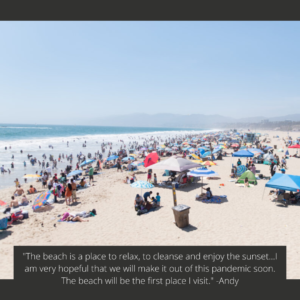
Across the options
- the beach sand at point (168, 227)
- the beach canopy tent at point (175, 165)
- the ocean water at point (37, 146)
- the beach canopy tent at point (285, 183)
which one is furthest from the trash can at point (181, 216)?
the ocean water at point (37, 146)

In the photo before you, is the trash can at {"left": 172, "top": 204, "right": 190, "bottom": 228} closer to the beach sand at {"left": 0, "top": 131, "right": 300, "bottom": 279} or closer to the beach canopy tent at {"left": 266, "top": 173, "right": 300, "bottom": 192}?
the beach sand at {"left": 0, "top": 131, "right": 300, "bottom": 279}

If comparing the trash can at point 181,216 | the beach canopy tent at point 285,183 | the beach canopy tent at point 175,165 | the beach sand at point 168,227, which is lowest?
the beach sand at point 168,227

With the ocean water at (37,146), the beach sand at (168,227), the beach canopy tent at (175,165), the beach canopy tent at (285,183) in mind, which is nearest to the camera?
the beach sand at (168,227)

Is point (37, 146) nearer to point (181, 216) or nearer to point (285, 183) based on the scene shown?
point (181, 216)

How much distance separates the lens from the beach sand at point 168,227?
A: 660cm

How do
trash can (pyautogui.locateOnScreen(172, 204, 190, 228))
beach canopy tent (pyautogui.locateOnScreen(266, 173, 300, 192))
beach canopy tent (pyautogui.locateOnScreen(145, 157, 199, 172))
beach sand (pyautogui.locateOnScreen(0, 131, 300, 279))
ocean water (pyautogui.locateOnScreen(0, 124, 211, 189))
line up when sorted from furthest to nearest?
1. ocean water (pyautogui.locateOnScreen(0, 124, 211, 189))
2. beach canopy tent (pyautogui.locateOnScreen(145, 157, 199, 172))
3. beach canopy tent (pyautogui.locateOnScreen(266, 173, 300, 192))
4. trash can (pyautogui.locateOnScreen(172, 204, 190, 228))
5. beach sand (pyautogui.locateOnScreen(0, 131, 300, 279))

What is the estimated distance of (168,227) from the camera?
7699mm

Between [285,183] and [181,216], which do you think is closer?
[181,216]

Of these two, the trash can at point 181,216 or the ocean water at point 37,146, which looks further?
the ocean water at point 37,146

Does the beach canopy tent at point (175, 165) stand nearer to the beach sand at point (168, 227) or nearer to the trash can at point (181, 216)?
the beach sand at point (168, 227)

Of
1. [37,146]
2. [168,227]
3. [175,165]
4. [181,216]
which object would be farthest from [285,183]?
[37,146]

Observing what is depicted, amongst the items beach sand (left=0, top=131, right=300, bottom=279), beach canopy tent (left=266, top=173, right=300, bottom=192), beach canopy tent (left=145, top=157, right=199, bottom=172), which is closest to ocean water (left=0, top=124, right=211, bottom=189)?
beach sand (left=0, top=131, right=300, bottom=279)

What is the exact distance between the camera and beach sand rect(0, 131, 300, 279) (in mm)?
6598
